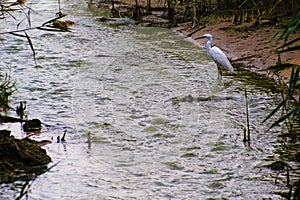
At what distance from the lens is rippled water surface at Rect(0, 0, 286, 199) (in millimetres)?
5648

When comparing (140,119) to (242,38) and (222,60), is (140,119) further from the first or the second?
(242,38)

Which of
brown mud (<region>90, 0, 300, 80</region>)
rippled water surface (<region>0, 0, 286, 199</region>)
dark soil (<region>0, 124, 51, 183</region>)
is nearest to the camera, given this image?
dark soil (<region>0, 124, 51, 183</region>)

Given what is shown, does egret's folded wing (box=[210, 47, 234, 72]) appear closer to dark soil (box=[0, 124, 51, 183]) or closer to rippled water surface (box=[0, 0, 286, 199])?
rippled water surface (box=[0, 0, 286, 199])

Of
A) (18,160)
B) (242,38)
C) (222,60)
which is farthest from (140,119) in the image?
(242,38)

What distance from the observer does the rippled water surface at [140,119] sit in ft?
18.5

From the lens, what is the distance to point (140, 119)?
25.9 ft

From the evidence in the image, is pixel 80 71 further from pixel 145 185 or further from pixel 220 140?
pixel 145 185

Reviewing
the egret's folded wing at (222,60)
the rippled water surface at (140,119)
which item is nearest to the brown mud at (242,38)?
the egret's folded wing at (222,60)

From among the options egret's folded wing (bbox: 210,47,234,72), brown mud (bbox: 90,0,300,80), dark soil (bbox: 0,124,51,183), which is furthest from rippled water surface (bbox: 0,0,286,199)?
brown mud (bbox: 90,0,300,80)

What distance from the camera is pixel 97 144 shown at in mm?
6809

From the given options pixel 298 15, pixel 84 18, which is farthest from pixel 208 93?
pixel 84 18

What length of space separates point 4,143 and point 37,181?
464 millimetres

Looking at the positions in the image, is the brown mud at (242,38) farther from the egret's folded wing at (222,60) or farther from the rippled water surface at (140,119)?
the rippled water surface at (140,119)

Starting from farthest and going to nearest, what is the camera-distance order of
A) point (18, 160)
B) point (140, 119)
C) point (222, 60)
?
point (222, 60), point (140, 119), point (18, 160)
